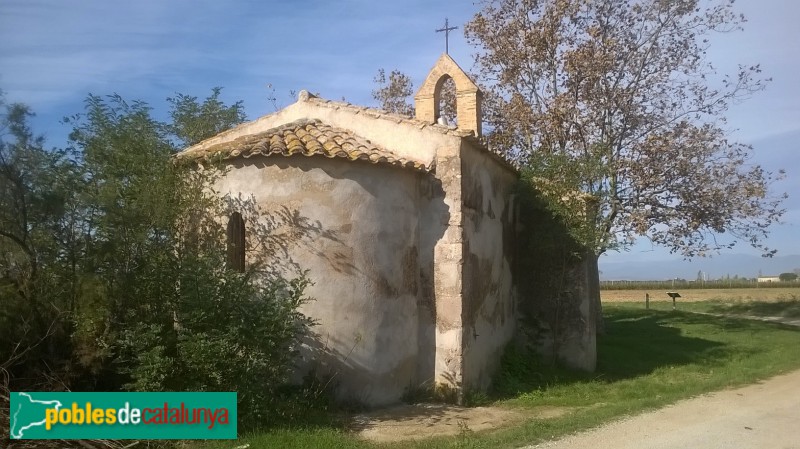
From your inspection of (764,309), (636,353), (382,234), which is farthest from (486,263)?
(764,309)

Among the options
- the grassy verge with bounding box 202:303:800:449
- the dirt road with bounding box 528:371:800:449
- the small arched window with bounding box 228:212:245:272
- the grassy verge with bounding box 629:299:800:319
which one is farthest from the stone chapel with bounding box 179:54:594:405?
the grassy verge with bounding box 629:299:800:319

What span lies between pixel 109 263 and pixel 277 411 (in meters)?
3.03

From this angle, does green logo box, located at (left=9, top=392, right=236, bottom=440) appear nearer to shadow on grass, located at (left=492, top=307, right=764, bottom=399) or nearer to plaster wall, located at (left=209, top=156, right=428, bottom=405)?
plaster wall, located at (left=209, top=156, right=428, bottom=405)

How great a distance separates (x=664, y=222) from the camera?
877 inches

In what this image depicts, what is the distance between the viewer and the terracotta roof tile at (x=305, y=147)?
10.2 m

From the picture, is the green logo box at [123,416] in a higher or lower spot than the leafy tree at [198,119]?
lower

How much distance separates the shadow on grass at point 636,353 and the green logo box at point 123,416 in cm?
582

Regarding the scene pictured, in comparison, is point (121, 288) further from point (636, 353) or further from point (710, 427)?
point (636, 353)

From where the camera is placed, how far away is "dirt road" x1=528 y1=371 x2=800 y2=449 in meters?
8.32

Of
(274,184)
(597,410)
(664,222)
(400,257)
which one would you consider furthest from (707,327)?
(274,184)

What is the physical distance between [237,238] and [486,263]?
192 inches

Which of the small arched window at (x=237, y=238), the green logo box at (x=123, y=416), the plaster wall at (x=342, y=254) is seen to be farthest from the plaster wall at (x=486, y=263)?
the green logo box at (x=123, y=416)

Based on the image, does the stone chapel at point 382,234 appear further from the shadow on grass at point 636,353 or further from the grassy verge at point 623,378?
the grassy verge at point 623,378

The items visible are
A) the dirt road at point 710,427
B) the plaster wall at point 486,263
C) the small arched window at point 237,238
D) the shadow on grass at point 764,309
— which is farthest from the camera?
the shadow on grass at point 764,309
